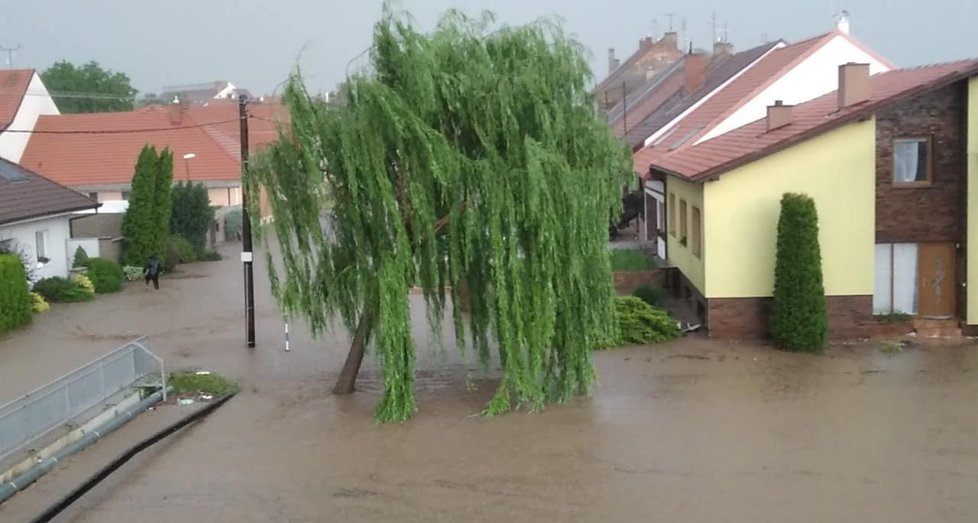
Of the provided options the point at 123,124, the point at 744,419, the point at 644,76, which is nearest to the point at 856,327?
the point at 744,419

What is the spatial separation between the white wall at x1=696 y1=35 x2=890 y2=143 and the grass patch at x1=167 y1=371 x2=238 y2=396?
62.5ft

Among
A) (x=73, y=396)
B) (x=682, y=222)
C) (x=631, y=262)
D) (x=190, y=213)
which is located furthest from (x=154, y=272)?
(x=73, y=396)

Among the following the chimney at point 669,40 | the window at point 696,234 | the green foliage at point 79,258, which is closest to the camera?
the window at point 696,234

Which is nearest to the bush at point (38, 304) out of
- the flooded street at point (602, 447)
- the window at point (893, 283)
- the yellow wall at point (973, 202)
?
the flooded street at point (602, 447)

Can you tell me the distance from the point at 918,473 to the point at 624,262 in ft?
59.0

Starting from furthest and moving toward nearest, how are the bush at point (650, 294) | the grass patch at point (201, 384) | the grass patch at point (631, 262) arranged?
the grass patch at point (631, 262)
the bush at point (650, 294)
the grass patch at point (201, 384)

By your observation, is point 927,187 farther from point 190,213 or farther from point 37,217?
point 190,213

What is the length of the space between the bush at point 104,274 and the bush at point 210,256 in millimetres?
7467

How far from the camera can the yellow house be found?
21.8 metres

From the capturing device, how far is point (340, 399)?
18.2 metres

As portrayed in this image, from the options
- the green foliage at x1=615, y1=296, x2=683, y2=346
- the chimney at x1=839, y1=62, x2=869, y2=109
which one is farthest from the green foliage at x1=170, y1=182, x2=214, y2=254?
the chimney at x1=839, y1=62, x2=869, y2=109

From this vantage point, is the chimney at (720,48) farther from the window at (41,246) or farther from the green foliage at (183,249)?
the window at (41,246)

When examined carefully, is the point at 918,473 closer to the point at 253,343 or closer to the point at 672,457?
the point at 672,457

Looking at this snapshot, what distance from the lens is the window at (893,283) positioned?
22312mm
